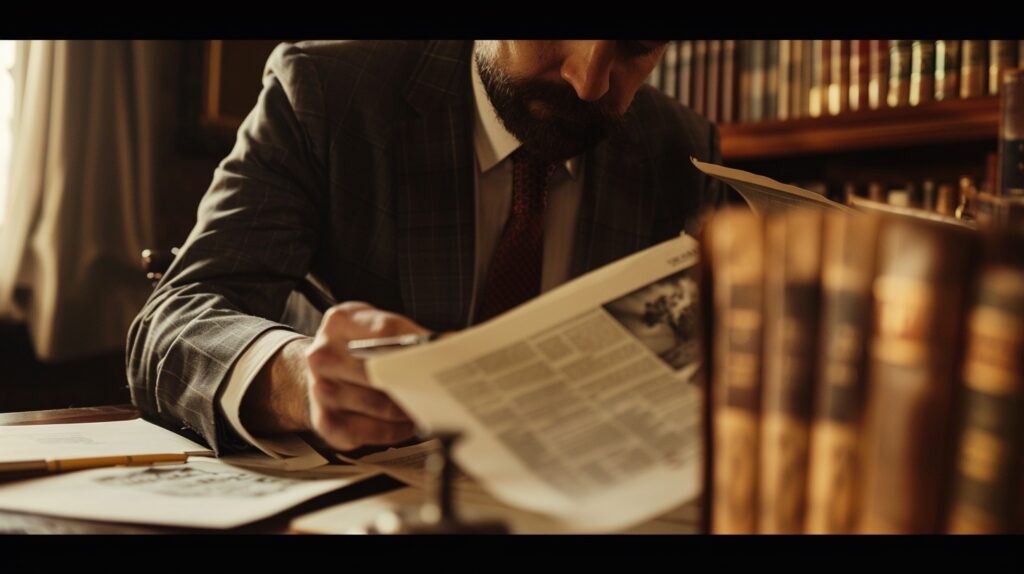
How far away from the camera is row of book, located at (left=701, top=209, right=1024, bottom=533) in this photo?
1.07ft

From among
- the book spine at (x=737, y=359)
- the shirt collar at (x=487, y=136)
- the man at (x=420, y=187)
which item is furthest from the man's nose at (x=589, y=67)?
the book spine at (x=737, y=359)

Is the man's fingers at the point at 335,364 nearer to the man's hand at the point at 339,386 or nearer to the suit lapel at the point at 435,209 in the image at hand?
the man's hand at the point at 339,386

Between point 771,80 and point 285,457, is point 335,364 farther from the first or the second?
point 771,80

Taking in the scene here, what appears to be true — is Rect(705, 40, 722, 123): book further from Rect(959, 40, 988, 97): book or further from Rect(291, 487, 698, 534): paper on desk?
Rect(291, 487, 698, 534): paper on desk

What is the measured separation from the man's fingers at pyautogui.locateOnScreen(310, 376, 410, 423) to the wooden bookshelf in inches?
53.9

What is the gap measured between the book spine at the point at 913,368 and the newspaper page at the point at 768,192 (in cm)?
31

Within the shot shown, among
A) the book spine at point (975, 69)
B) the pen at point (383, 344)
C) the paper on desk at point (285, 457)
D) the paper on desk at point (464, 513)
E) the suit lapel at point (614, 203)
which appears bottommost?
the paper on desk at point (285, 457)

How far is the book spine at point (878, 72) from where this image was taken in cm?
163

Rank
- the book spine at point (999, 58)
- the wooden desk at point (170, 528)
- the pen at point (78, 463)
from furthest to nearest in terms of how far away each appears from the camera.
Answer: the book spine at point (999, 58), the pen at point (78, 463), the wooden desk at point (170, 528)

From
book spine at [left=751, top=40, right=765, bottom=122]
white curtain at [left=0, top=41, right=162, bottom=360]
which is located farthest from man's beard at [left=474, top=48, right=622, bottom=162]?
white curtain at [left=0, top=41, right=162, bottom=360]

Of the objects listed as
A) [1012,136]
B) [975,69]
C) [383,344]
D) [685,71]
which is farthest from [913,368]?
[685,71]

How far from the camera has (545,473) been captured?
413mm

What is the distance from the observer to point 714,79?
1.92m
